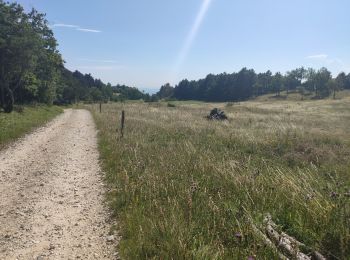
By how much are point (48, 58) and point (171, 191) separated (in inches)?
1777

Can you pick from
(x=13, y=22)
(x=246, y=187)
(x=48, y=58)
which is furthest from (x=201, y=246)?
(x=48, y=58)

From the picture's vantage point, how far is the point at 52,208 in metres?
7.66

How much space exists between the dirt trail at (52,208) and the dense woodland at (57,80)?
24201 millimetres

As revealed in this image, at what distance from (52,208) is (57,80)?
56783 mm

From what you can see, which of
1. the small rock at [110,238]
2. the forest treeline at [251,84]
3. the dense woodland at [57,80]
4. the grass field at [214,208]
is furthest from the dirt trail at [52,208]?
the forest treeline at [251,84]

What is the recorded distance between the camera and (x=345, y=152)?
14.6 meters

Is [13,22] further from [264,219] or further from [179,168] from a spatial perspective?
[264,219]

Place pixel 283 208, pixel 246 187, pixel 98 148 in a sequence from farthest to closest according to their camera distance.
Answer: pixel 98 148, pixel 246 187, pixel 283 208

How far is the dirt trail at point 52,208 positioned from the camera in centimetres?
584

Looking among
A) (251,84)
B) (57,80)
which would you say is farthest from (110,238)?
(251,84)

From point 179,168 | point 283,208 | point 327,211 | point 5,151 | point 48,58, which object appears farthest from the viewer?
point 48,58

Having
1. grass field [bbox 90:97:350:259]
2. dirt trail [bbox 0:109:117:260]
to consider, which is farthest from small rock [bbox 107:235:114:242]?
grass field [bbox 90:97:350:259]

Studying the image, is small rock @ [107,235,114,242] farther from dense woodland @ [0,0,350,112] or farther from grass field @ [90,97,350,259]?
dense woodland @ [0,0,350,112]

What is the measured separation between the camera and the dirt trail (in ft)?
19.1
